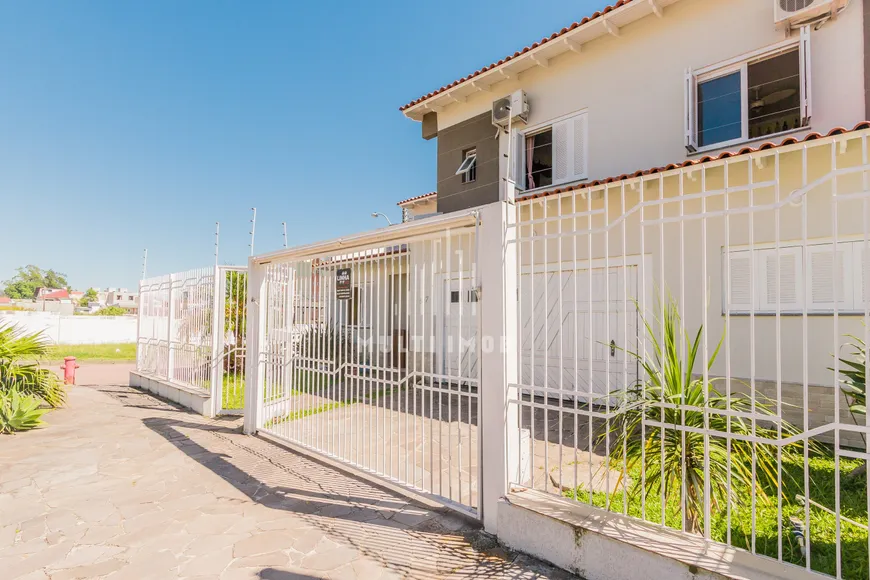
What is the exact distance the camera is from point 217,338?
7199 mm

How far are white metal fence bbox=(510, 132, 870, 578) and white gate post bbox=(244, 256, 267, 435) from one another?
148 inches

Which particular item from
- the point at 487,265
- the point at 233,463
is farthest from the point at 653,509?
the point at 233,463

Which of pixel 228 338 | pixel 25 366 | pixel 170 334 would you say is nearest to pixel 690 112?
pixel 228 338

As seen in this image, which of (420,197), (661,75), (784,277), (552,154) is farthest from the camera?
(420,197)

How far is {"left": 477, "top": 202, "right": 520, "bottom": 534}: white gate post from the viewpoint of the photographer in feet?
10.5

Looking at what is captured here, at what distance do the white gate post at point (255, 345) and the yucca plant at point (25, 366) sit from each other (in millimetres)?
3939

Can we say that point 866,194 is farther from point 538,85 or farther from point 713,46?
point 538,85

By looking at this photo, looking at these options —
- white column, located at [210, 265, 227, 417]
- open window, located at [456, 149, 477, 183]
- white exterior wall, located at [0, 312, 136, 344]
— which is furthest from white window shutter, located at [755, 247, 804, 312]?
white exterior wall, located at [0, 312, 136, 344]

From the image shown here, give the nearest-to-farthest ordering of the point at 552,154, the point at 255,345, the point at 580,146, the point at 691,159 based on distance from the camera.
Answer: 1. the point at 255,345
2. the point at 691,159
3. the point at 580,146
4. the point at 552,154

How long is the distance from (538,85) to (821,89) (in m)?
4.87

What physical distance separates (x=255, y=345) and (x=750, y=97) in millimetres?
8721

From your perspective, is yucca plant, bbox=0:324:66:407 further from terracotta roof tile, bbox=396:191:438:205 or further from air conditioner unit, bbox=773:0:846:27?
air conditioner unit, bbox=773:0:846:27

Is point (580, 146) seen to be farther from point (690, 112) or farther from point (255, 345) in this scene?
point (255, 345)

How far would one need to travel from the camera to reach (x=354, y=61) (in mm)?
11477
